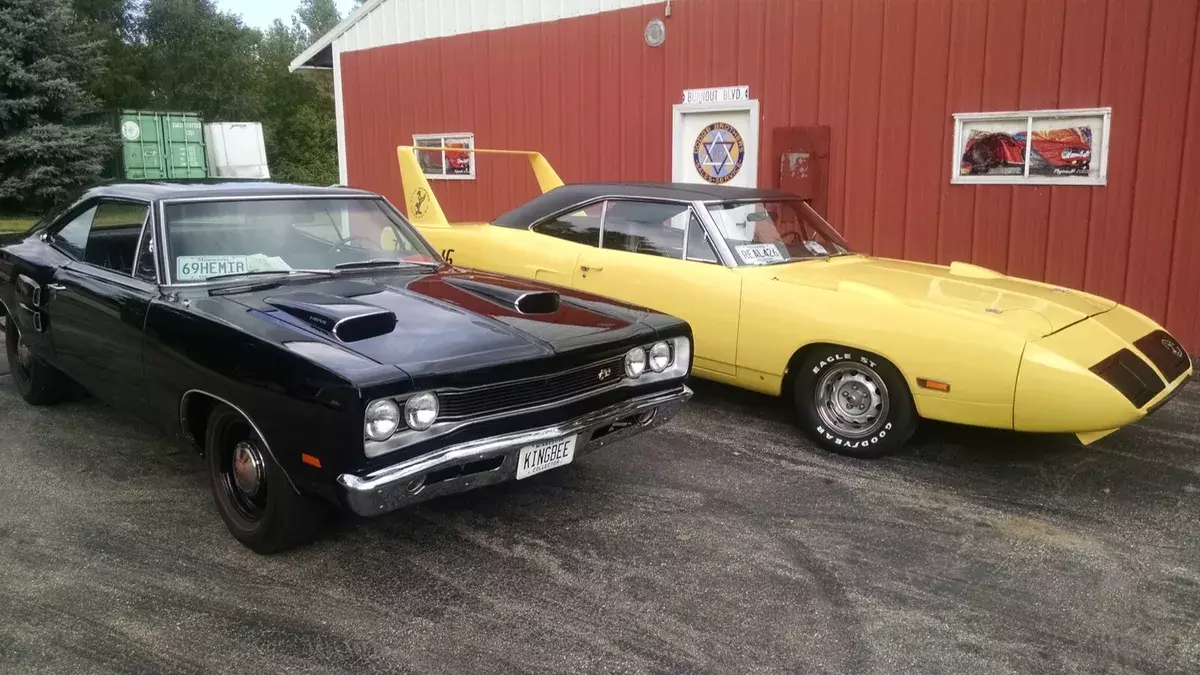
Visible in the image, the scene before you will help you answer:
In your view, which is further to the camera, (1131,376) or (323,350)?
(1131,376)

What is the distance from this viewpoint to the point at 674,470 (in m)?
4.77

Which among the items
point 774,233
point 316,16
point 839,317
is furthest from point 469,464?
point 316,16

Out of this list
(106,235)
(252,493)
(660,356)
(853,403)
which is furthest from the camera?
(853,403)

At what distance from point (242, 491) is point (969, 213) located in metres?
6.65

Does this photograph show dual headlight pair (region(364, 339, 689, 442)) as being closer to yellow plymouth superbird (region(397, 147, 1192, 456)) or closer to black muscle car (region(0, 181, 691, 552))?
black muscle car (region(0, 181, 691, 552))

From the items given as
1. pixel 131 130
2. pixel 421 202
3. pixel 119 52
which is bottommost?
pixel 421 202

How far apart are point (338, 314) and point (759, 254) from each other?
2907 millimetres

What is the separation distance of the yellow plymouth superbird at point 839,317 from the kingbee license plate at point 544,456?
183cm

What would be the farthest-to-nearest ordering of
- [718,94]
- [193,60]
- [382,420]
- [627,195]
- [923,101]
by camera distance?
[193,60], [718,94], [923,101], [627,195], [382,420]

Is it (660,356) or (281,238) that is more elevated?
(281,238)

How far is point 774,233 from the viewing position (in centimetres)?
584

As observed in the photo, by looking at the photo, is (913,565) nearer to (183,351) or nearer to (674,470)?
(674,470)

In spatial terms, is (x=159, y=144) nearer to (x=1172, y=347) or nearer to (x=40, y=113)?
(x=40, y=113)

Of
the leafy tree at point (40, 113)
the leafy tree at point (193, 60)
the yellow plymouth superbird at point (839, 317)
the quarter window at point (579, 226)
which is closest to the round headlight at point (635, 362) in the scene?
the yellow plymouth superbird at point (839, 317)
